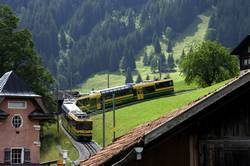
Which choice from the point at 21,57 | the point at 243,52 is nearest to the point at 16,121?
the point at 21,57

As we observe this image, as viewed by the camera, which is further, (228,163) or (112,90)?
(112,90)

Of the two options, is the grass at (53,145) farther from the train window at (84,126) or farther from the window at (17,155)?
the window at (17,155)

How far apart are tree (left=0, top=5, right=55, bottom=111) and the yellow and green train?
59.2ft

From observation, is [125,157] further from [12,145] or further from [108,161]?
[12,145]

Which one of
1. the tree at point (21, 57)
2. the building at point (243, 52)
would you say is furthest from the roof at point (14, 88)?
the building at point (243, 52)

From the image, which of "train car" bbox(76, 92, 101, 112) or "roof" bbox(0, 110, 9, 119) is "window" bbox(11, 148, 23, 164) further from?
"train car" bbox(76, 92, 101, 112)

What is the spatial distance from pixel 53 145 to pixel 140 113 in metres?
18.4

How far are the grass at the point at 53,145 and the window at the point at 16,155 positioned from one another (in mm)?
13770

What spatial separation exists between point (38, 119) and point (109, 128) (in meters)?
29.0

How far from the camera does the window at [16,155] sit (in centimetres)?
3828

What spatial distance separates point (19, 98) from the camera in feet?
130

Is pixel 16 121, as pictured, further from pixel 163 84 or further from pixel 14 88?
pixel 163 84

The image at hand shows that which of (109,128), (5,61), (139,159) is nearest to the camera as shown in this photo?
(139,159)

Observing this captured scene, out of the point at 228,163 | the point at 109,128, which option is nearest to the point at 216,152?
the point at 228,163
